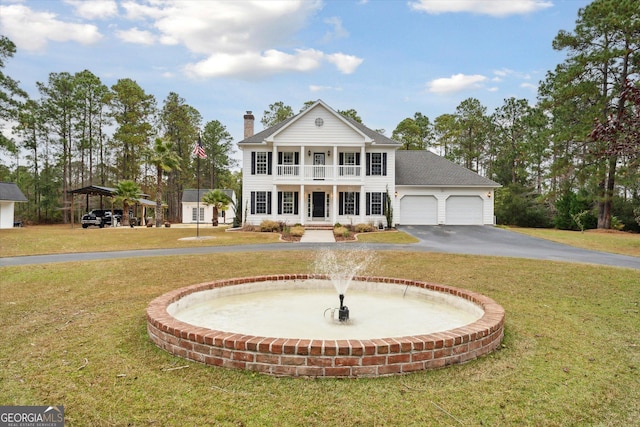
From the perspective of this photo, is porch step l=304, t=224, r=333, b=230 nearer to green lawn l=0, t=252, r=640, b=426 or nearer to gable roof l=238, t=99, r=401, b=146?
gable roof l=238, t=99, r=401, b=146

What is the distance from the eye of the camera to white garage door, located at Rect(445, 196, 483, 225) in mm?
27047

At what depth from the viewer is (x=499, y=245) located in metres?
17.0

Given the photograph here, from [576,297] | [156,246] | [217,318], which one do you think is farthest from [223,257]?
[576,297]

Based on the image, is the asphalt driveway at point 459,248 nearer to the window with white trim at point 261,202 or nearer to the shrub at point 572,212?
the window with white trim at point 261,202

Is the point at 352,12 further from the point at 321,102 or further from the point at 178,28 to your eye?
the point at 321,102

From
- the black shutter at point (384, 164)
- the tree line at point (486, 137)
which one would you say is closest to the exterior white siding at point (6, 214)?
the tree line at point (486, 137)

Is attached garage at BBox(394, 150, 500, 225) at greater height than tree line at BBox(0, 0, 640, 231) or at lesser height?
lesser

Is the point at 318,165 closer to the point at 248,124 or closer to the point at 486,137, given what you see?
the point at 248,124

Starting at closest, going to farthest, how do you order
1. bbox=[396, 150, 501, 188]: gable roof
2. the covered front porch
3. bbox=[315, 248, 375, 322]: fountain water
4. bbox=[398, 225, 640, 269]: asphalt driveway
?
bbox=[315, 248, 375, 322]: fountain water < bbox=[398, 225, 640, 269]: asphalt driveway < the covered front porch < bbox=[396, 150, 501, 188]: gable roof

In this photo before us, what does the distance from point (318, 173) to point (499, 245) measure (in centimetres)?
1263

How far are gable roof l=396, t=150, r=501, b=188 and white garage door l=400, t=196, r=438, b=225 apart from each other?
118 cm

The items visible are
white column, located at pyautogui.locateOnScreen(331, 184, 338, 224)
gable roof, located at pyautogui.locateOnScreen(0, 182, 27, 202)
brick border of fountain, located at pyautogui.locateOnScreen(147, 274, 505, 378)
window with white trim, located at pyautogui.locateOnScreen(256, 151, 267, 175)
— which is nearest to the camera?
brick border of fountain, located at pyautogui.locateOnScreen(147, 274, 505, 378)

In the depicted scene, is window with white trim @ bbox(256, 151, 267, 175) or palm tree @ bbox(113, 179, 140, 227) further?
palm tree @ bbox(113, 179, 140, 227)

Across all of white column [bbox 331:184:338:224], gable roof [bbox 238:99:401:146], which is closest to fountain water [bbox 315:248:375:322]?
white column [bbox 331:184:338:224]
